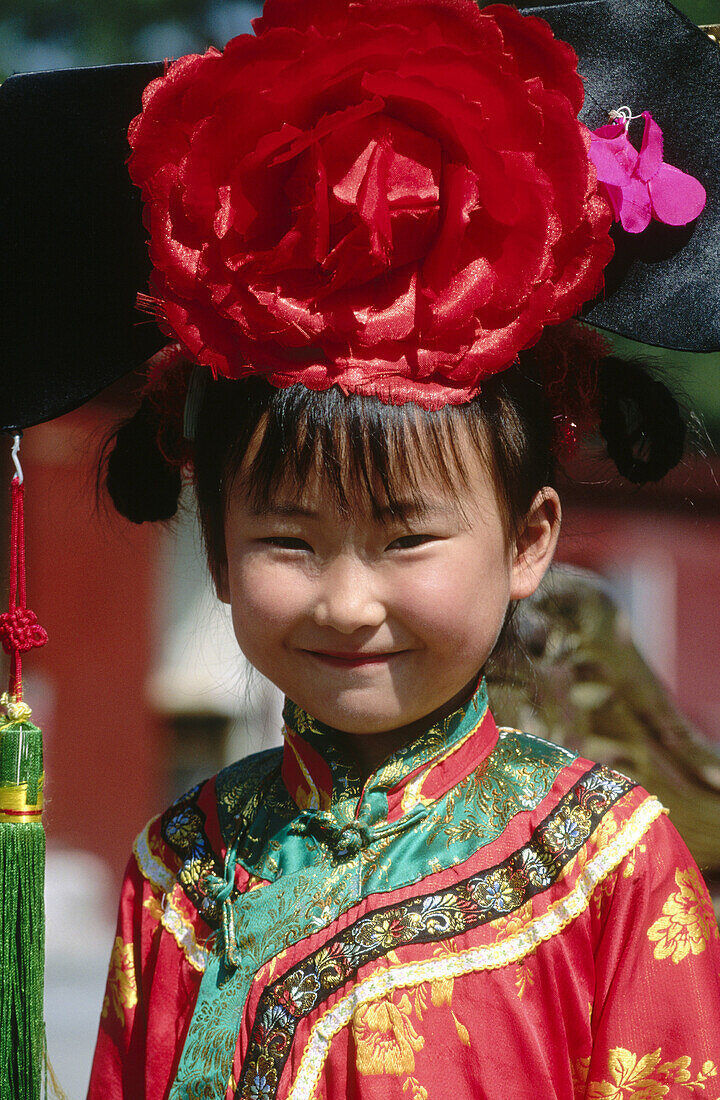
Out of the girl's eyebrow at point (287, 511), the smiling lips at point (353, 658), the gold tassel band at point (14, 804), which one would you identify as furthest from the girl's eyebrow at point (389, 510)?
the gold tassel band at point (14, 804)

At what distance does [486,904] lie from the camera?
2.94ft

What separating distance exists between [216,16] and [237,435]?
799 mm

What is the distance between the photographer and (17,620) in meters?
0.98

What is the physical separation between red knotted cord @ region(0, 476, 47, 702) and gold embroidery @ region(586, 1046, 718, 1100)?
0.58 m

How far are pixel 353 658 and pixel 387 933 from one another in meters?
0.22

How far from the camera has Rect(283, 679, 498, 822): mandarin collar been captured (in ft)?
3.13

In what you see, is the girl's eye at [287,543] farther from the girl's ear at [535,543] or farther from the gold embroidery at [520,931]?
the gold embroidery at [520,931]

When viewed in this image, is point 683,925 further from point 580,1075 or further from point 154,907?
point 154,907

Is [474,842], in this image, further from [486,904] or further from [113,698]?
[113,698]

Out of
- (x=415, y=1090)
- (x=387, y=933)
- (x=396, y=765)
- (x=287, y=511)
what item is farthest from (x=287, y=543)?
(x=415, y=1090)

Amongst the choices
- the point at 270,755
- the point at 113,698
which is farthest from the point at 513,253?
the point at 113,698

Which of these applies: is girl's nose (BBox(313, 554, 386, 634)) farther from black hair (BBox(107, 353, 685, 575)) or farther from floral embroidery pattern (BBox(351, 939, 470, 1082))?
floral embroidery pattern (BBox(351, 939, 470, 1082))

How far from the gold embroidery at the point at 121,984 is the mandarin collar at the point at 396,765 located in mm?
236

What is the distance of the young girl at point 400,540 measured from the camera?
0.83 meters
